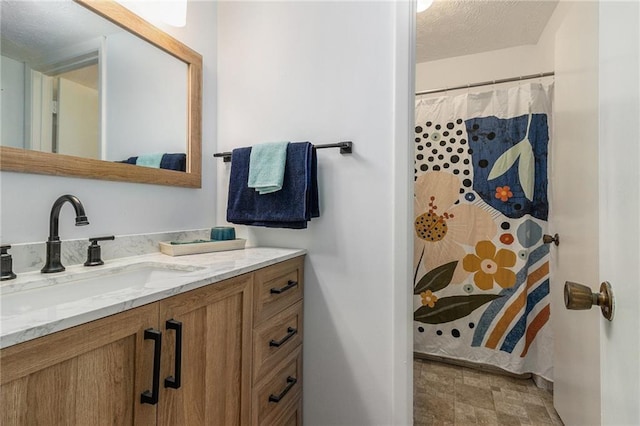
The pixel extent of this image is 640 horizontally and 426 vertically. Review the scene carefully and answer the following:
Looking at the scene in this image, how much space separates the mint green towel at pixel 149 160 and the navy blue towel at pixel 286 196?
1.01 feet

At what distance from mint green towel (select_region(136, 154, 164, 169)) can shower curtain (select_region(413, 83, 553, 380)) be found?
166 centimetres

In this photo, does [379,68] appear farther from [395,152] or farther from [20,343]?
[20,343]

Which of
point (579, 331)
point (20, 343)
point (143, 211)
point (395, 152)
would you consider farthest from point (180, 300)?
point (579, 331)

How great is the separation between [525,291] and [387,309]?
1.24m

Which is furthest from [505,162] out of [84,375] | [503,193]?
[84,375]

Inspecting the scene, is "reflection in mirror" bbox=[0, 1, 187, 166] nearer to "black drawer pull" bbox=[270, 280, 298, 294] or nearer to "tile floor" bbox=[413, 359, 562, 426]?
"black drawer pull" bbox=[270, 280, 298, 294]

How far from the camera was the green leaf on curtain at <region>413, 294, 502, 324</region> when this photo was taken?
2022 mm

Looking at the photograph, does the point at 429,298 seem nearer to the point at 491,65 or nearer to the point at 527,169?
the point at 527,169

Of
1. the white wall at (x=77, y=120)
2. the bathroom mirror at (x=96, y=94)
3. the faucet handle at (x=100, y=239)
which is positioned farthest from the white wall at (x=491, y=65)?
the faucet handle at (x=100, y=239)

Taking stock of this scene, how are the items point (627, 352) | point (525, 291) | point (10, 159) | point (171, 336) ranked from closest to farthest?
1. point (627, 352)
2. point (171, 336)
3. point (10, 159)
4. point (525, 291)

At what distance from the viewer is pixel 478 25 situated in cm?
205

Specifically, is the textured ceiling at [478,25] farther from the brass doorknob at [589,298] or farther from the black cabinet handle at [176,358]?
the black cabinet handle at [176,358]

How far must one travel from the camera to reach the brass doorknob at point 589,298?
485 mm

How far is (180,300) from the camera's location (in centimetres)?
73
